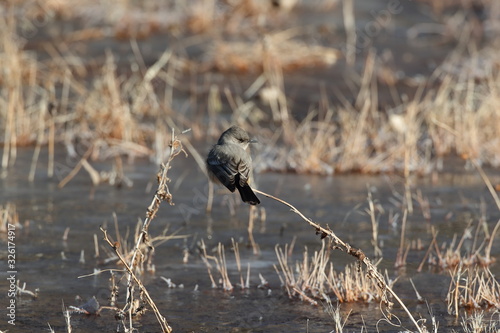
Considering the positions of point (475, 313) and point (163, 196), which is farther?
point (475, 313)

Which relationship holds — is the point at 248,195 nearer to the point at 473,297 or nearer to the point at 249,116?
the point at 473,297

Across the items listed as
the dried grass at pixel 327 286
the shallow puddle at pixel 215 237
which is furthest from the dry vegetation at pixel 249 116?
the shallow puddle at pixel 215 237

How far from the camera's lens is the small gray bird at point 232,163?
5910 millimetres

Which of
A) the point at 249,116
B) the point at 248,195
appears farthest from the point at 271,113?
the point at 248,195

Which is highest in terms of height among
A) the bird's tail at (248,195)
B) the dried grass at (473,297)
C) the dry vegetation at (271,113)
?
the dry vegetation at (271,113)

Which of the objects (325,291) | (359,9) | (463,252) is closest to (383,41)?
(359,9)

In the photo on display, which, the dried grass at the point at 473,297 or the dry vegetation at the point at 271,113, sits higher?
the dry vegetation at the point at 271,113

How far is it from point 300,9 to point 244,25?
2.49m

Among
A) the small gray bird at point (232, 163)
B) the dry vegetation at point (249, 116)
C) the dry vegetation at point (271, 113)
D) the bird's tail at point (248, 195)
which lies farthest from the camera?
the dry vegetation at point (271, 113)

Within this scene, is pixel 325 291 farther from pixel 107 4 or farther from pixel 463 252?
pixel 107 4

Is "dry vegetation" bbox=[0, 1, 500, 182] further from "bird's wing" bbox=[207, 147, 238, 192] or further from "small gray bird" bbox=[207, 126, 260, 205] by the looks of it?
"bird's wing" bbox=[207, 147, 238, 192]

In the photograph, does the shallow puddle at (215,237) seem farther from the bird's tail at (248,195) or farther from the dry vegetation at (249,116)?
the bird's tail at (248,195)

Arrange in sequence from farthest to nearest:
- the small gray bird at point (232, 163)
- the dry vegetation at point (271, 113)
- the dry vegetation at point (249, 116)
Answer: the dry vegetation at point (271, 113) < the dry vegetation at point (249, 116) < the small gray bird at point (232, 163)

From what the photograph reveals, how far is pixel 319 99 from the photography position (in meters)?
13.4
